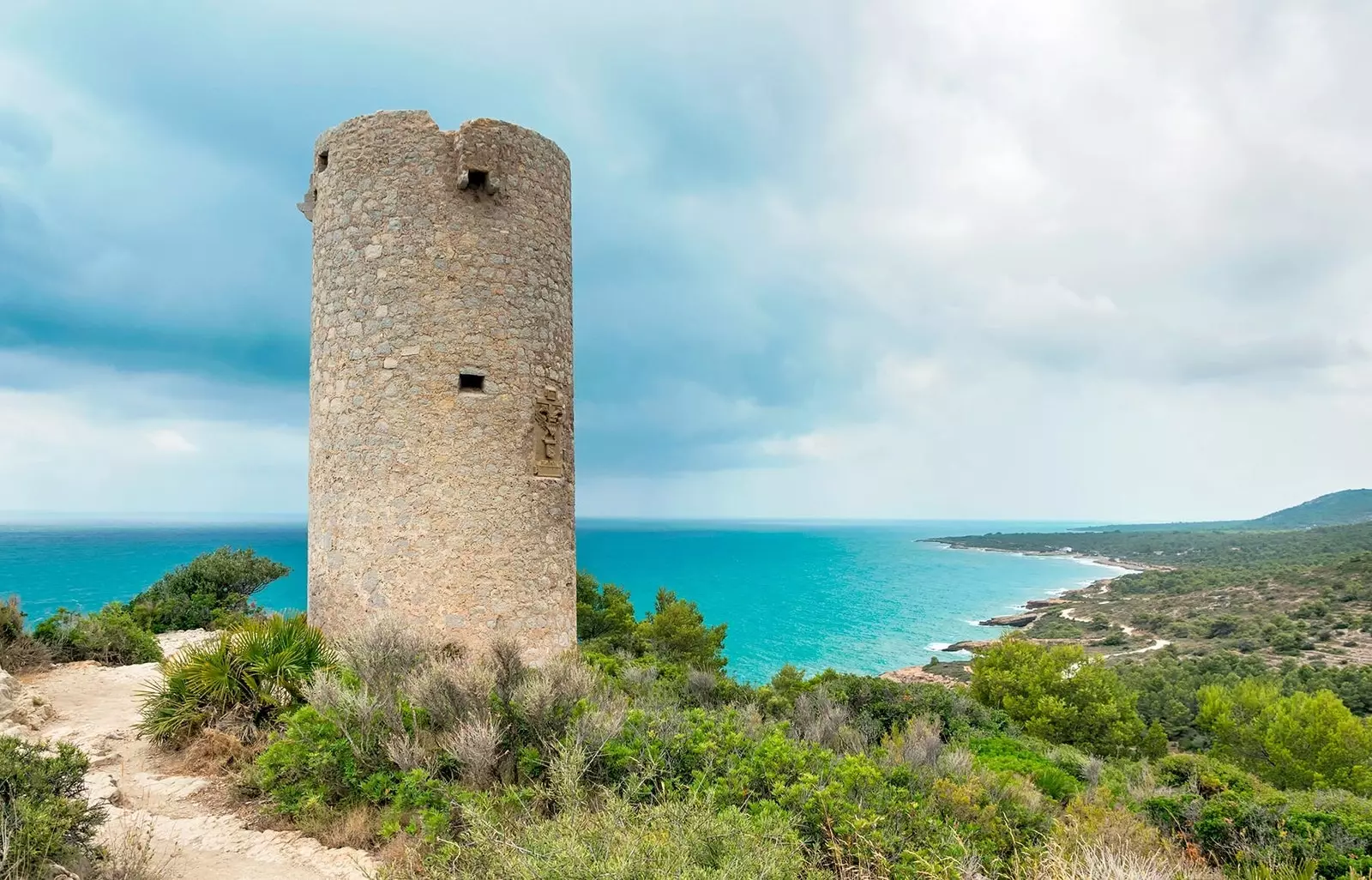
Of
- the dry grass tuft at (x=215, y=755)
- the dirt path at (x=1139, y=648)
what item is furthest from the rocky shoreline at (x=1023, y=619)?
the dry grass tuft at (x=215, y=755)

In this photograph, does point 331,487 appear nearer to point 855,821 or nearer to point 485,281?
point 485,281

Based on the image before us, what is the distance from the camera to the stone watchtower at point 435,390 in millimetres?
6770

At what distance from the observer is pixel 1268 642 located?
106ft

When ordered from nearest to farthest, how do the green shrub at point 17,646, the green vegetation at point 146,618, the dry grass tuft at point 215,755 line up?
the dry grass tuft at point 215,755, the green shrub at point 17,646, the green vegetation at point 146,618

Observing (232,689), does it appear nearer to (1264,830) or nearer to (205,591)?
(1264,830)

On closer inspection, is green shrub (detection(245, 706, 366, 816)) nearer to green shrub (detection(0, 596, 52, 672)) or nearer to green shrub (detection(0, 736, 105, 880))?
green shrub (detection(0, 736, 105, 880))

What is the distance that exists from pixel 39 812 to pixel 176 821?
5.32ft

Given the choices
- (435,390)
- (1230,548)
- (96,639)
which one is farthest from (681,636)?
(1230,548)

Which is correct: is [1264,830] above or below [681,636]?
above

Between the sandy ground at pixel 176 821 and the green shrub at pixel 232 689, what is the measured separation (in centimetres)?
28

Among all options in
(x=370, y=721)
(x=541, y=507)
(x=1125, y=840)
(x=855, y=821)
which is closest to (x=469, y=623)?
(x=541, y=507)

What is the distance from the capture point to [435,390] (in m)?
6.79

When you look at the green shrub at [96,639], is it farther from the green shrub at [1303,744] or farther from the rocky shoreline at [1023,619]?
the green shrub at [1303,744]

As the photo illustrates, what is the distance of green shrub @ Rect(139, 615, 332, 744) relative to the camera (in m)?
5.73
